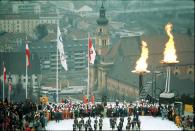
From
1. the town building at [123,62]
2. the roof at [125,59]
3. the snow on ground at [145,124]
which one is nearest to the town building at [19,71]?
the town building at [123,62]

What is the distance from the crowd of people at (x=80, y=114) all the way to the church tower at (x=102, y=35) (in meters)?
72.6

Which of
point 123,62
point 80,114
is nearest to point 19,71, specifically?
→ point 123,62

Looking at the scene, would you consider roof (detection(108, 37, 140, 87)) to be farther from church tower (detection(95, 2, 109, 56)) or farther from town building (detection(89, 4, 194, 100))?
church tower (detection(95, 2, 109, 56))

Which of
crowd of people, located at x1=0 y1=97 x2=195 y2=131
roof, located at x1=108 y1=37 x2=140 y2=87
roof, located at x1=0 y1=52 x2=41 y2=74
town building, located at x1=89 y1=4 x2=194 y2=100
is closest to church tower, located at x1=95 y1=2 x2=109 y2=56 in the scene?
town building, located at x1=89 y1=4 x2=194 y2=100

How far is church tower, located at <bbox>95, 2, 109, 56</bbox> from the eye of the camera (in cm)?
12169

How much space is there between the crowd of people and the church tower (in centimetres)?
7263

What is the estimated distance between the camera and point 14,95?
105m

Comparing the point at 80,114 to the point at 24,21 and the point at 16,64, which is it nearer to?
the point at 16,64

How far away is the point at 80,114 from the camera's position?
153 ft

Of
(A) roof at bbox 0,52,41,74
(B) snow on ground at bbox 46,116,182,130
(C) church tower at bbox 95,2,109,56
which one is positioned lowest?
(B) snow on ground at bbox 46,116,182,130

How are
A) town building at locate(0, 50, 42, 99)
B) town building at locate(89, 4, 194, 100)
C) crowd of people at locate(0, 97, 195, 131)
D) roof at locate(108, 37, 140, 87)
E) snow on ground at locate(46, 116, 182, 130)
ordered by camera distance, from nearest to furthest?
crowd of people at locate(0, 97, 195, 131) → snow on ground at locate(46, 116, 182, 130) → roof at locate(108, 37, 140, 87) → town building at locate(89, 4, 194, 100) → town building at locate(0, 50, 42, 99)

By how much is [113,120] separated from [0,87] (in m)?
65.5

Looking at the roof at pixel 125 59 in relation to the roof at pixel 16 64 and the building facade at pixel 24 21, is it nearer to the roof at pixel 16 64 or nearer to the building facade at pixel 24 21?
the roof at pixel 16 64

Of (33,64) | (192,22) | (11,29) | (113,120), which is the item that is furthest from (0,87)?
(192,22)
